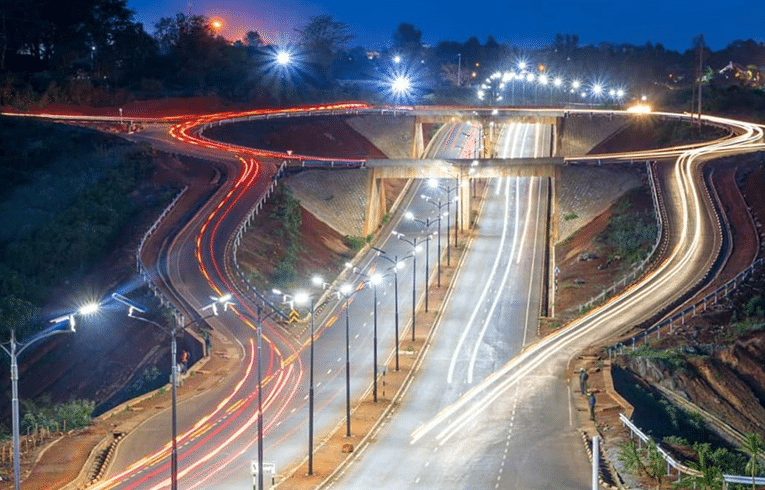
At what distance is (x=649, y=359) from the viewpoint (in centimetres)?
6756

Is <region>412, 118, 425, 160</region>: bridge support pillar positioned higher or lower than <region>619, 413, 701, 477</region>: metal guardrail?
higher

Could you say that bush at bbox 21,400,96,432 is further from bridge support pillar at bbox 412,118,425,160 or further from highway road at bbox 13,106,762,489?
bridge support pillar at bbox 412,118,425,160

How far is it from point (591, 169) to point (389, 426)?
60387mm

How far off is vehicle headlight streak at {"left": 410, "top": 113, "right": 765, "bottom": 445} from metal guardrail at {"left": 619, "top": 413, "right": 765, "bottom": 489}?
835 centimetres

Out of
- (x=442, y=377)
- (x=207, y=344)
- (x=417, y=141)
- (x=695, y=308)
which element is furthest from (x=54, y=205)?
(x=417, y=141)

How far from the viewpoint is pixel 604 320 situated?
78438mm

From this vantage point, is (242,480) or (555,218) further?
(555,218)

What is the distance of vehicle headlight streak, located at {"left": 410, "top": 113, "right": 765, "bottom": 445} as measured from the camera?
2441 inches

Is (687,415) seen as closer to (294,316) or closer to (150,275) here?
(294,316)

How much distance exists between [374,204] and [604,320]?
130 ft

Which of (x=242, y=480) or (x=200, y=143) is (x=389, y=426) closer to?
(x=242, y=480)

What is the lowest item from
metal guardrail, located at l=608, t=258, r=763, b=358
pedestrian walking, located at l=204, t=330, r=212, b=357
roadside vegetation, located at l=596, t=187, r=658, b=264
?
A: pedestrian walking, located at l=204, t=330, r=212, b=357

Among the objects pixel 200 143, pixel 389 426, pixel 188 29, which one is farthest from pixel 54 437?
pixel 188 29

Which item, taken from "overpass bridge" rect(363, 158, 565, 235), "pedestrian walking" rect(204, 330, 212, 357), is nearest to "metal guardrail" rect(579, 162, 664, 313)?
"overpass bridge" rect(363, 158, 565, 235)
